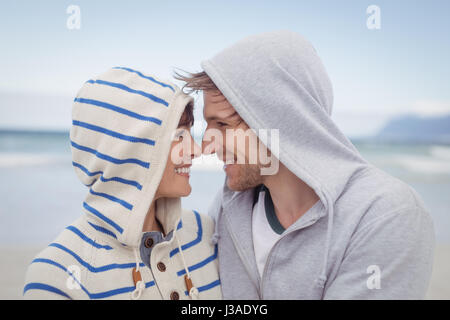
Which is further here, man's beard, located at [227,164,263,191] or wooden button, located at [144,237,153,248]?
man's beard, located at [227,164,263,191]

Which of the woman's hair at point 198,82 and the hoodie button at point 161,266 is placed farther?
the woman's hair at point 198,82

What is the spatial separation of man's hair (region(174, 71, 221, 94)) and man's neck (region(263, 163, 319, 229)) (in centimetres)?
49

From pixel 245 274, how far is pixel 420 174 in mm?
9932

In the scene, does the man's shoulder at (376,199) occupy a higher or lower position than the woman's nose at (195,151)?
lower

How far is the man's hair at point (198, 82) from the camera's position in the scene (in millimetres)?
1866

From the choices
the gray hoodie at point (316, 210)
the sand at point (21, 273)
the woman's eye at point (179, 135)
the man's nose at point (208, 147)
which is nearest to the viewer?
the gray hoodie at point (316, 210)

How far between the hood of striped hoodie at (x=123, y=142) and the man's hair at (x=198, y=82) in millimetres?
166

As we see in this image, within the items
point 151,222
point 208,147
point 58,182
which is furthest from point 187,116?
point 58,182

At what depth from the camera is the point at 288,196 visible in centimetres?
186

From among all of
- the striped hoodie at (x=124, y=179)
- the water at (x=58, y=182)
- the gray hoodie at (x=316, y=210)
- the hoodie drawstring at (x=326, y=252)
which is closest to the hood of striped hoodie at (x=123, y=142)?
the striped hoodie at (x=124, y=179)

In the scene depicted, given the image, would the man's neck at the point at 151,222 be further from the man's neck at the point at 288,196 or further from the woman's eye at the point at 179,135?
the man's neck at the point at 288,196

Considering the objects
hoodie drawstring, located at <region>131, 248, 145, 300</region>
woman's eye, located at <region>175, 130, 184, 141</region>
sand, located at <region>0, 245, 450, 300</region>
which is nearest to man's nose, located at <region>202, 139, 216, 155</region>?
woman's eye, located at <region>175, 130, 184, 141</region>

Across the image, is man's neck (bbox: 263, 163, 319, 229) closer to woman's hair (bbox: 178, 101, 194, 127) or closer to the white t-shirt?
the white t-shirt

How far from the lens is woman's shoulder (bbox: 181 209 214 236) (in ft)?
6.33
